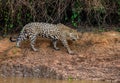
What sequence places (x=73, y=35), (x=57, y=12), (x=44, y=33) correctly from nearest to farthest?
1. (x=44, y=33)
2. (x=73, y=35)
3. (x=57, y=12)

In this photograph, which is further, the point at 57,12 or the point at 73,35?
the point at 57,12

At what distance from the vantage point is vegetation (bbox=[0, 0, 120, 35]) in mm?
14180

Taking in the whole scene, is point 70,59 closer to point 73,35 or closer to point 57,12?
point 73,35

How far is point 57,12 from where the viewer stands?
14.5 m

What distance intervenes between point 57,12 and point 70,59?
1876 mm

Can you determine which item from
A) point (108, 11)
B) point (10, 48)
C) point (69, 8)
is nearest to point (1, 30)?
point (10, 48)

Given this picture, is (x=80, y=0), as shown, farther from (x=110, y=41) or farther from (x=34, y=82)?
(x=34, y=82)

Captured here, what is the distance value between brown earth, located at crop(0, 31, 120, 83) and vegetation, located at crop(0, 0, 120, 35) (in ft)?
1.98

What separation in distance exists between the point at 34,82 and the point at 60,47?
2.63 meters

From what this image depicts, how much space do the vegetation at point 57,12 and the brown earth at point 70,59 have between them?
0.60m

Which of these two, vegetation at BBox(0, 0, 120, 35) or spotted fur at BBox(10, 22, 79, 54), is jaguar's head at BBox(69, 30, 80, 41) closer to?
spotted fur at BBox(10, 22, 79, 54)

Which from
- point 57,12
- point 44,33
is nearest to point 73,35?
point 44,33

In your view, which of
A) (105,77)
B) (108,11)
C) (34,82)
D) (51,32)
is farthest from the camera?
(108,11)

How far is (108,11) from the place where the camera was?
1455 cm
